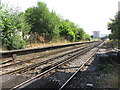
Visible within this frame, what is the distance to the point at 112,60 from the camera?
8.58m

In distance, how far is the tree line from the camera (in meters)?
12.6

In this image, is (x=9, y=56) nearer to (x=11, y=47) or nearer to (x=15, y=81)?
(x=11, y=47)

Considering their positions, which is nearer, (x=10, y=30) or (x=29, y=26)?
(x=10, y=30)

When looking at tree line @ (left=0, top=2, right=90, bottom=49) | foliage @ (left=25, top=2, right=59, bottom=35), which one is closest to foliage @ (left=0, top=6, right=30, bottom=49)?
tree line @ (left=0, top=2, right=90, bottom=49)

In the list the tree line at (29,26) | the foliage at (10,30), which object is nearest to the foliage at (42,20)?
the tree line at (29,26)

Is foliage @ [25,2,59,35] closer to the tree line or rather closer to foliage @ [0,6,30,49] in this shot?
the tree line

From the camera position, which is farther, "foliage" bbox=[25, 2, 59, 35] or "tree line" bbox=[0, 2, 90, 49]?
"foliage" bbox=[25, 2, 59, 35]

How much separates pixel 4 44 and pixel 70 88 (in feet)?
34.2

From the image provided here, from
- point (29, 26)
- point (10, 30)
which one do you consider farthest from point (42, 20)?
point (10, 30)

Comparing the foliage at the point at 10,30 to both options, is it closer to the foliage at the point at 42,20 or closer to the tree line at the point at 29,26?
the tree line at the point at 29,26

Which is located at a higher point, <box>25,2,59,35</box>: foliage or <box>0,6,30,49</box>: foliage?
<box>25,2,59,35</box>: foliage

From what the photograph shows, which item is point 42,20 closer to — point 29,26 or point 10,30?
point 29,26

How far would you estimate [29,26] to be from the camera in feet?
61.5

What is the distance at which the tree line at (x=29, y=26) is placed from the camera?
497 inches
